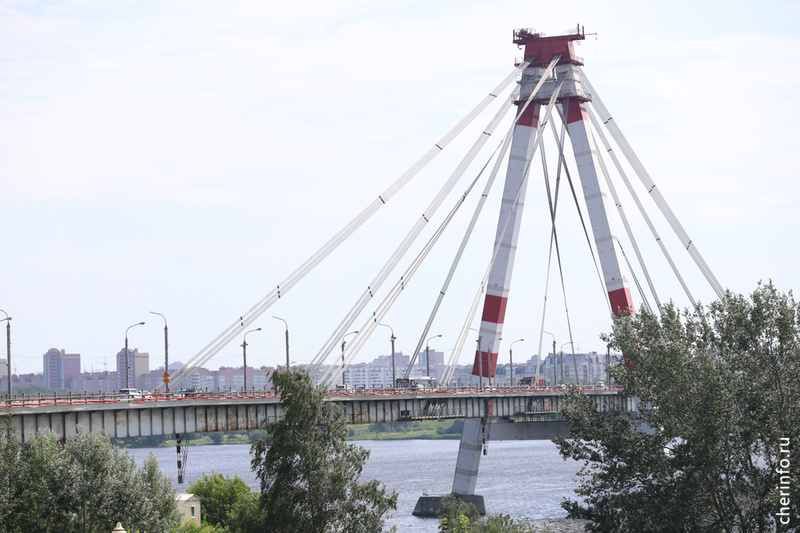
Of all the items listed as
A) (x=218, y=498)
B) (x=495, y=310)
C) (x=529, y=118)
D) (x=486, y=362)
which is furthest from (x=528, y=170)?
(x=218, y=498)

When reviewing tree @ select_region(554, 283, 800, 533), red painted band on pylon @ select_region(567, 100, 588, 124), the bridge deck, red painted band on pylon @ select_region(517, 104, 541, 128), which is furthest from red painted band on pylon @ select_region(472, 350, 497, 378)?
tree @ select_region(554, 283, 800, 533)

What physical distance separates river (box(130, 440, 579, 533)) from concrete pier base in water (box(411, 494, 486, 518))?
3.52 feet

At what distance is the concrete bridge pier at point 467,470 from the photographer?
9081 cm

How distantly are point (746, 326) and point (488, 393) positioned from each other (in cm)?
4650

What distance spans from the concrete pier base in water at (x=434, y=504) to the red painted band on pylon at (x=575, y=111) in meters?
33.1

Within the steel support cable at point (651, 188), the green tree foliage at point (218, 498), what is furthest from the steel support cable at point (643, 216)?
the green tree foliage at point (218, 498)

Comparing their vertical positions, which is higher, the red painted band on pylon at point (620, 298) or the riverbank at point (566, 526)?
the red painted band on pylon at point (620, 298)

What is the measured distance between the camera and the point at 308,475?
41.8 m

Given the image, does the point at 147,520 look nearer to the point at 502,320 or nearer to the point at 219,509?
the point at 219,509

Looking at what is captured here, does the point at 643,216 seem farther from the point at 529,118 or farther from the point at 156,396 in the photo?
the point at 156,396

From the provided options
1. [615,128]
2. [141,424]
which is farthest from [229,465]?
[141,424]

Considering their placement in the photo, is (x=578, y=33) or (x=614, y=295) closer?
(x=614, y=295)

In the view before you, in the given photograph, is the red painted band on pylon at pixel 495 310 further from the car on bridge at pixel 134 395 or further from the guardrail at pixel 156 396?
the car on bridge at pixel 134 395

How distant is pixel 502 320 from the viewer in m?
95.4
